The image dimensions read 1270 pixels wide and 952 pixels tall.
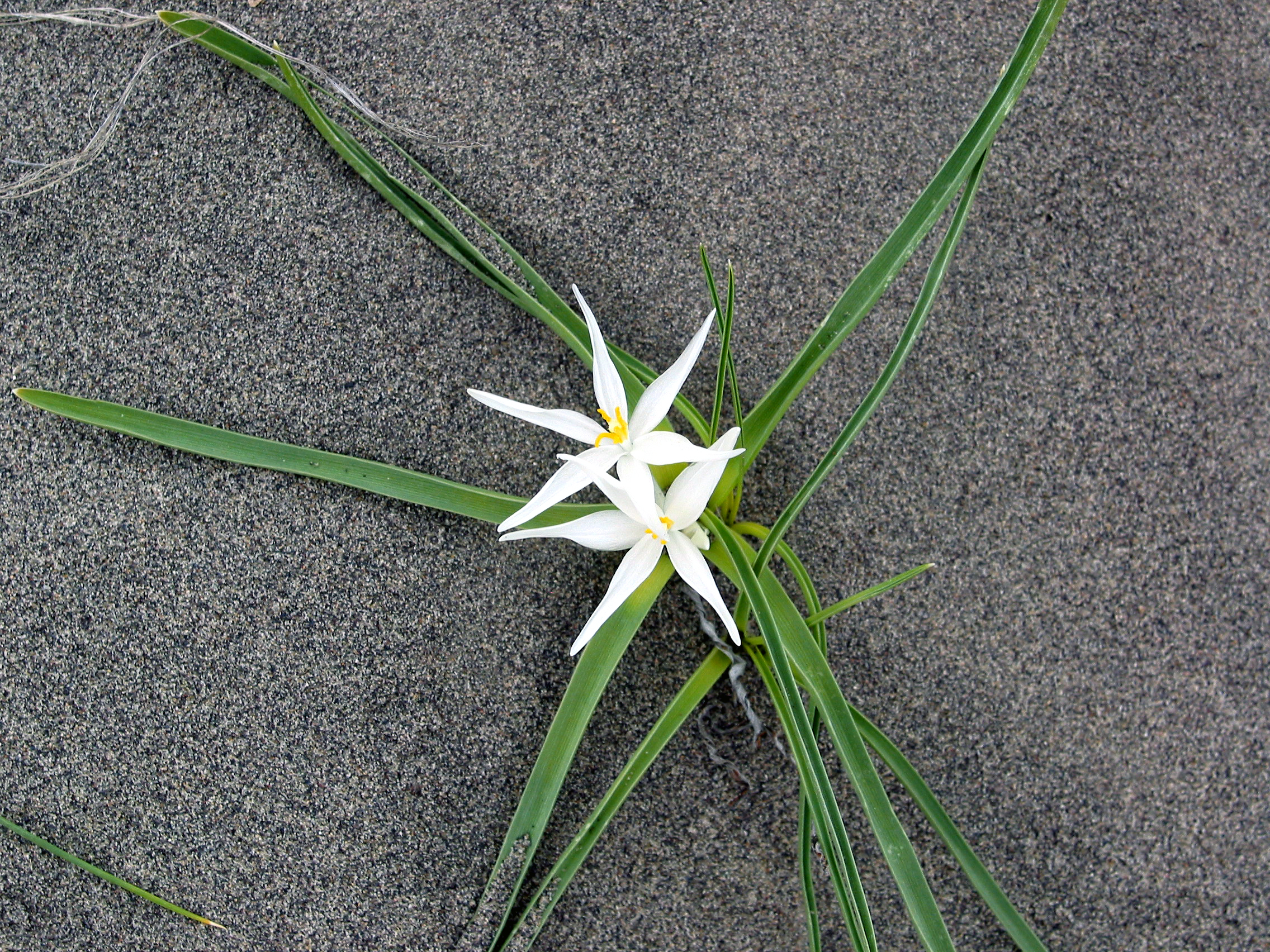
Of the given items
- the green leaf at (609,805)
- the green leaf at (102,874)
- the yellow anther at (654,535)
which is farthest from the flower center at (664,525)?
the green leaf at (102,874)

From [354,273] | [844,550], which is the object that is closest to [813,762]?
[844,550]

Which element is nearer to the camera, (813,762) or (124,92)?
(813,762)

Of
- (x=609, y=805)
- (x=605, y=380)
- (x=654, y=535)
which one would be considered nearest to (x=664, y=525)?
(x=654, y=535)

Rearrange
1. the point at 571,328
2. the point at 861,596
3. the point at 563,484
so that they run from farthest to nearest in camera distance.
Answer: the point at 571,328, the point at 861,596, the point at 563,484

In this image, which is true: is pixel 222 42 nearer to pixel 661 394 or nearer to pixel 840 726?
pixel 661 394

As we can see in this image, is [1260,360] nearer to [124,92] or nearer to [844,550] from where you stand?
[844,550]

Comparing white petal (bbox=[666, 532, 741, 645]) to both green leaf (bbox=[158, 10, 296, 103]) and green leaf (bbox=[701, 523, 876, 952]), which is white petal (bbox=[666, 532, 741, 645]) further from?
green leaf (bbox=[158, 10, 296, 103])

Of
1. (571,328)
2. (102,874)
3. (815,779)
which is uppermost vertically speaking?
(571,328)

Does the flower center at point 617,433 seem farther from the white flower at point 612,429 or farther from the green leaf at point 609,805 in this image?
the green leaf at point 609,805
